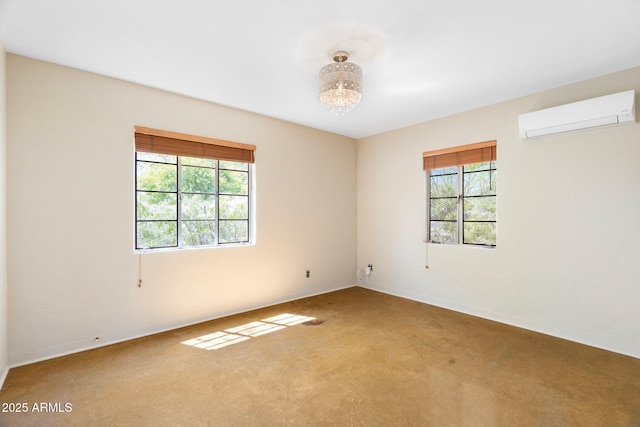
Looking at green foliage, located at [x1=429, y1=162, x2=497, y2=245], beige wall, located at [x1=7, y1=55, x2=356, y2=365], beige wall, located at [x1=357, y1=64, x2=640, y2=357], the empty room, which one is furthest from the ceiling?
green foliage, located at [x1=429, y1=162, x2=497, y2=245]

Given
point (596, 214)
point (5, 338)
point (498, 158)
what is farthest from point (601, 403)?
point (5, 338)

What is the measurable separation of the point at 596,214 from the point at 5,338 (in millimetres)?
5519

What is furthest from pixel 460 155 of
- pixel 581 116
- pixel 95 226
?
pixel 95 226

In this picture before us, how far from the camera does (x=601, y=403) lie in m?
2.10

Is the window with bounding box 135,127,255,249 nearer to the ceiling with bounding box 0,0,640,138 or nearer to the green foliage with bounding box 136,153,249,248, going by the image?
the green foliage with bounding box 136,153,249,248

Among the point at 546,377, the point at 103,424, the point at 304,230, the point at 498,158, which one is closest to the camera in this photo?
the point at 103,424

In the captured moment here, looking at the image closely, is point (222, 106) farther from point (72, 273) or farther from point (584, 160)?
point (584, 160)

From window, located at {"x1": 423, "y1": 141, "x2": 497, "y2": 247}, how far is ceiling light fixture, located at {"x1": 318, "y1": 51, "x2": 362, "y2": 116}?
2.13 m

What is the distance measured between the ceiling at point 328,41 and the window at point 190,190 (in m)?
0.66

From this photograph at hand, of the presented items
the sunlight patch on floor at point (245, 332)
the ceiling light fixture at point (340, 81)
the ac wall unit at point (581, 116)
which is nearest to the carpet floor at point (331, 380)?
the sunlight patch on floor at point (245, 332)

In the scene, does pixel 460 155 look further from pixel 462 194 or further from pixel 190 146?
pixel 190 146

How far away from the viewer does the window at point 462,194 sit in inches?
153

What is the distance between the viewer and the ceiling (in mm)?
2010

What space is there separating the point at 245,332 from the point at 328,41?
2.99 metres
